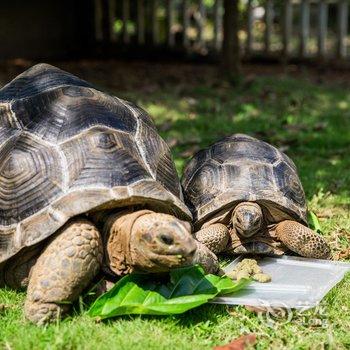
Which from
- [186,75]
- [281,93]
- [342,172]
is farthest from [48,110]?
[186,75]

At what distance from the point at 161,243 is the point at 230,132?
13.9ft

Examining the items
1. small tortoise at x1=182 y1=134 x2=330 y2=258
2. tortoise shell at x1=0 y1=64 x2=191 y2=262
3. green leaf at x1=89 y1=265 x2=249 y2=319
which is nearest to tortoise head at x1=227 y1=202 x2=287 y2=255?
small tortoise at x1=182 y1=134 x2=330 y2=258

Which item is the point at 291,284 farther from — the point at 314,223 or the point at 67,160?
the point at 67,160

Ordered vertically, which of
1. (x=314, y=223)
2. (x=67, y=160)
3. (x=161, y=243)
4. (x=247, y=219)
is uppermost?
(x=67, y=160)

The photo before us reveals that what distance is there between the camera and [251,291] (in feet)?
11.2

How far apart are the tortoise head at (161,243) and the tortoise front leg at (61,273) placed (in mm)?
211

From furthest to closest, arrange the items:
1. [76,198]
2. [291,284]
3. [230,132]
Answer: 1. [230,132]
2. [291,284]
3. [76,198]

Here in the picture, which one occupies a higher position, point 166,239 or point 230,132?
point 166,239

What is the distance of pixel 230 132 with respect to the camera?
23.2 feet

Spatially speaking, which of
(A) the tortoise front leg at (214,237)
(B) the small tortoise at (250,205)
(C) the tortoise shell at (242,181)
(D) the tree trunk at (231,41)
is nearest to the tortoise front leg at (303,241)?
(B) the small tortoise at (250,205)

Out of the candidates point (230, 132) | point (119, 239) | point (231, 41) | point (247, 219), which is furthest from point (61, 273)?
point (231, 41)

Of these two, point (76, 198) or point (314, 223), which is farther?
point (314, 223)

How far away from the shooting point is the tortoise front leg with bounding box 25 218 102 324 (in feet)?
9.88

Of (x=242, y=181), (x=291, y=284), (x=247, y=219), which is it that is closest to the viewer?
(x=291, y=284)
